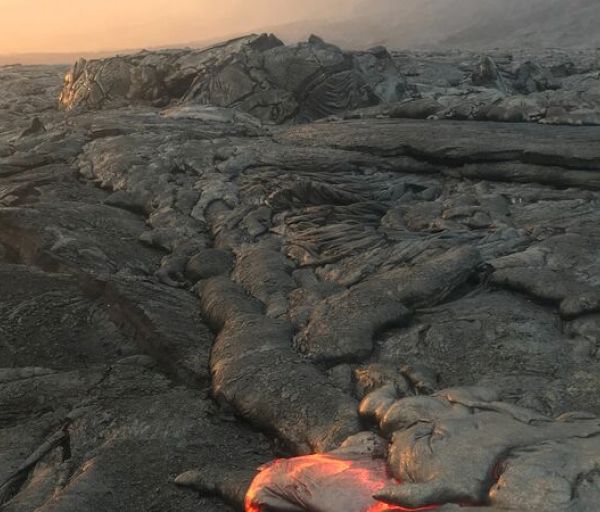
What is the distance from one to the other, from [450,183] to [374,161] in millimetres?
2126

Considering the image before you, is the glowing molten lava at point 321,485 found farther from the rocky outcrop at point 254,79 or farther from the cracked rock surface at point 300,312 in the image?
the rocky outcrop at point 254,79

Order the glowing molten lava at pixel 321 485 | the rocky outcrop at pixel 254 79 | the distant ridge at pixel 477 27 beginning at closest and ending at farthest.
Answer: the glowing molten lava at pixel 321 485
the rocky outcrop at pixel 254 79
the distant ridge at pixel 477 27

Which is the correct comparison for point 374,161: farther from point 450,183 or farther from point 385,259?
point 385,259

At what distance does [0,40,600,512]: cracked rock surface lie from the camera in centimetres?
547

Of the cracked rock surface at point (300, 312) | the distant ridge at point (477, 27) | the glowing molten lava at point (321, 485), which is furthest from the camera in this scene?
the distant ridge at point (477, 27)

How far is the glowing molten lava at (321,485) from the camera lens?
15.2ft

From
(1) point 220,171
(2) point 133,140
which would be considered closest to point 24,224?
(1) point 220,171

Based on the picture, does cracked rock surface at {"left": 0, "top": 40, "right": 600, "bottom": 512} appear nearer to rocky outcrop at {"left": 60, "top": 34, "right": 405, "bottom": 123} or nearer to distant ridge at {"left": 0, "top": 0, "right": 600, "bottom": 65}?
rocky outcrop at {"left": 60, "top": 34, "right": 405, "bottom": 123}

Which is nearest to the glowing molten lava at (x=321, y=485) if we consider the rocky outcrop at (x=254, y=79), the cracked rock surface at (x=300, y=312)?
the cracked rock surface at (x=300, y=312)

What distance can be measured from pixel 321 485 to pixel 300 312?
395cm

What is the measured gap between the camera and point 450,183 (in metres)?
13.4

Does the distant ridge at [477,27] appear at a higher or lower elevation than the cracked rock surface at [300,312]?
higher

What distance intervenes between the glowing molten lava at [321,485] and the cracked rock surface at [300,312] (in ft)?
0.52

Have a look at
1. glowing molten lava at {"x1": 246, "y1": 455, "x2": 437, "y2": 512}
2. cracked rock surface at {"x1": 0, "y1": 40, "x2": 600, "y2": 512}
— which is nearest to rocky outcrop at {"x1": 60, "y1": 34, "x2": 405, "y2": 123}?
cracked rock surface at {"x1": 0, "y1": 40, "x2": 600, "y2": 512}
